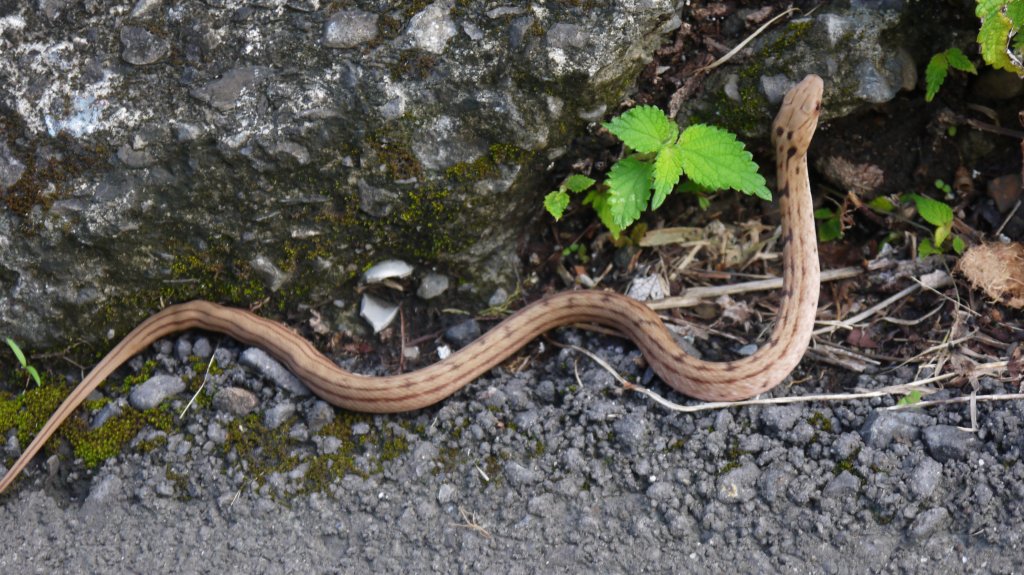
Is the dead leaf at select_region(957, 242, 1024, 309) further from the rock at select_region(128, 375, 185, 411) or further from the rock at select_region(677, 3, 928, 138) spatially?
the rock at select_region(128, 375, 185, 411)

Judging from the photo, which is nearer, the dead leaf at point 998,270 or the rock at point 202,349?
the dead leaf at point 998,270

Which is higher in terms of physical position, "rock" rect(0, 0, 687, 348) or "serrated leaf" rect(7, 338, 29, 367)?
"rock" rect(0, 0, 687, 348)

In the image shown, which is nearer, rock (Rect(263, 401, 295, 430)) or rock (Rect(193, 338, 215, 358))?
rock (Rect(263, 401, 295, 430))

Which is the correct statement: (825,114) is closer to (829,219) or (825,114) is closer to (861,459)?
(829,219)

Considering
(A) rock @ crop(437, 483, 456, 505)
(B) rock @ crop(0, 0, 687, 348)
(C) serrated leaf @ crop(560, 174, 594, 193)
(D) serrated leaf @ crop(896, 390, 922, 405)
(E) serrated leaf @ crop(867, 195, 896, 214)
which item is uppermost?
(B) rock @ crop(0, 0, 687, 348)

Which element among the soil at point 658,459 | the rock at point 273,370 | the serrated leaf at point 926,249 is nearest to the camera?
the soil at point 658,459

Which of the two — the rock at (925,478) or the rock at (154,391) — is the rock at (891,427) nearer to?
the rock at (925,478)

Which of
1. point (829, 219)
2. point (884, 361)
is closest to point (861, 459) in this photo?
point (884, 361)

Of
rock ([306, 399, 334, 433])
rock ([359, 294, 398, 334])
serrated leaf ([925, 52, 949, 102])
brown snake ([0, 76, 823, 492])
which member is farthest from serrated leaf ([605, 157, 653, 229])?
rock ([306, 399, 334, 433])

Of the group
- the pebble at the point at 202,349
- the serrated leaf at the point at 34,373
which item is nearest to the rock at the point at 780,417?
the pebble at the point at 202,349
